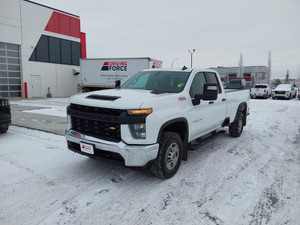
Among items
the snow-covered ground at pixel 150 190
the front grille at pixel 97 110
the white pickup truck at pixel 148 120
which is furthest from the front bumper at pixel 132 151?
the snow-covered ground at pixel 150 190

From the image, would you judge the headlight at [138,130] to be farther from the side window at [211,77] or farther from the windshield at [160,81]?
the side window at [211,77]

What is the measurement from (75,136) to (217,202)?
2.47 m

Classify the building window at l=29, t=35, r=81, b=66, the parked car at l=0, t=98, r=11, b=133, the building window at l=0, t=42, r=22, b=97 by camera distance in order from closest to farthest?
the parked car at l=0, t=98, r=11, b=133 → the building window at l=0, t=42, r=22, b=97 → the building window at l=29, t=35, r=81, b=66

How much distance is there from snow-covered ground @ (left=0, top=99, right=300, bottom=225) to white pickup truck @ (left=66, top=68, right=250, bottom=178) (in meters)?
0.49

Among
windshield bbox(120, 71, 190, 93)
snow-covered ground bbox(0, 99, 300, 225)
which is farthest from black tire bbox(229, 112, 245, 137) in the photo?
windshield bbox(120, 71, 190, 93)

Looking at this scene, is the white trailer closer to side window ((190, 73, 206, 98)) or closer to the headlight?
side window ((190, 73, 206, 98))

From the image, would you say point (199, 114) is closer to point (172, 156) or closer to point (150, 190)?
point (172, 156)

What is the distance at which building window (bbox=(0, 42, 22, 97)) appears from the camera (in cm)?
2162

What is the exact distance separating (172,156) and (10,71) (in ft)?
77.8

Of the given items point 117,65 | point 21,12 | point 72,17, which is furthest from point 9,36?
point 117,65

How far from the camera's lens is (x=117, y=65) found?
19.0 metres

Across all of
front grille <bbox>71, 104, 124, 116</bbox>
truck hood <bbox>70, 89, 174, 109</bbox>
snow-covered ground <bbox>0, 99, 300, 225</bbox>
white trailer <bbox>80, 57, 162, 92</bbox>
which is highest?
white trailer <bbox>80, 57, 162, 92</bbox>

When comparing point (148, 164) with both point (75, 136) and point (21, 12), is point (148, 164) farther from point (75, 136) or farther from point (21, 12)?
point (21, 12)

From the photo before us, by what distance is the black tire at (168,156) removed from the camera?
11.8 ft
